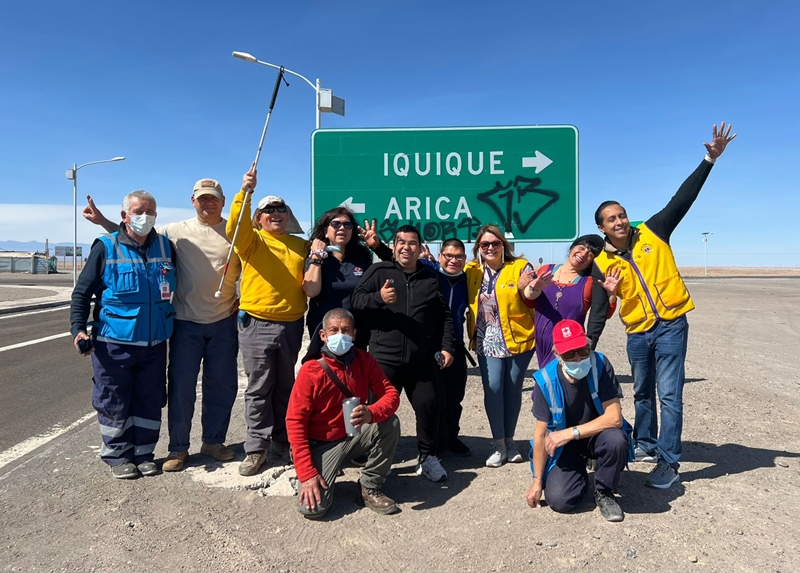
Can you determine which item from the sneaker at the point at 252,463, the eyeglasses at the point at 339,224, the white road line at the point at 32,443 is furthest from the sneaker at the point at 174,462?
the eyeglasses at the point at 339,224

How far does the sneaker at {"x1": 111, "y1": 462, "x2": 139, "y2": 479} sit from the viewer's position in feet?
13.2

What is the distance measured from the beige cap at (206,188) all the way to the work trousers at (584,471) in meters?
3.14

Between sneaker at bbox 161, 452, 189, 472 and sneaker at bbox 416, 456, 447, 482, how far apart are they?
1.82 m

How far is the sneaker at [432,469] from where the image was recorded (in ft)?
13.1

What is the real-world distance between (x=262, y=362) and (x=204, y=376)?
0.58 meters

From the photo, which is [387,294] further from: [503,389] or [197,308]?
[197,308]

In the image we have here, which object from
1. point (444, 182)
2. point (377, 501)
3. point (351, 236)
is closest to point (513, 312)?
point (351, 236)

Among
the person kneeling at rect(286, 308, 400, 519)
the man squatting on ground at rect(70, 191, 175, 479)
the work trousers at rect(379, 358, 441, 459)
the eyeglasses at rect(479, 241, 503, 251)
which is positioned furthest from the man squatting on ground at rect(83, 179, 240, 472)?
the eyeglasses at rect(479, 241, 503, 251)

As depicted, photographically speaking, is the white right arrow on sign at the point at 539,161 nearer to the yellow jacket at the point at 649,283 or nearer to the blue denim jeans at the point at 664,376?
the yellow jacket at the point at 649,283

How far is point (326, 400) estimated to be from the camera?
3666 mm

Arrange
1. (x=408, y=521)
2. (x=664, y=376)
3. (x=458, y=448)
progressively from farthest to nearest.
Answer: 1. (x=458, y=448)
2. (x=664, y=376)
3. (x=408, y=521)

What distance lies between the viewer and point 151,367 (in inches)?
164

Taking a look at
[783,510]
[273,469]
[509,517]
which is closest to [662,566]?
[509,517]

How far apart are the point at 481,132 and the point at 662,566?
4263mm
